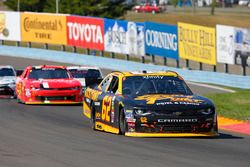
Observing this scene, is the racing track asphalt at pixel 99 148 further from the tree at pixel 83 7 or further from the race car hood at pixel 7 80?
the tree at pixel 83 7

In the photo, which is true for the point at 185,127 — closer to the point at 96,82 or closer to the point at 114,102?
the point at 114,102

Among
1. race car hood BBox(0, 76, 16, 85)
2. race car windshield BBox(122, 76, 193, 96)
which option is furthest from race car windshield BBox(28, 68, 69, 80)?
race car windshield BBox(122, 76, 193, 96)

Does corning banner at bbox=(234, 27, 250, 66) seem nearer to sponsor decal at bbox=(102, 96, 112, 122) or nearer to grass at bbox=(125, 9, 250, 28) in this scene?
sponsor decal at bbox=(102, 96, 112, 122)

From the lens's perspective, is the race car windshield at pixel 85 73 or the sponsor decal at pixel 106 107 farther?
the race car windshield at pixel 85 73

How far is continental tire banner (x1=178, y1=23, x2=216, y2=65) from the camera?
3659 centimetres

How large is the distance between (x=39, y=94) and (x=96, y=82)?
562 centimetres

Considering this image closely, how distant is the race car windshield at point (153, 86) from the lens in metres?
18.3

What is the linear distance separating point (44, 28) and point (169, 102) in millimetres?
34350

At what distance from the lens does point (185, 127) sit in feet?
56.4

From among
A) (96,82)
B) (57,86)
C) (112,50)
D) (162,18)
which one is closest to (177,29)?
(112,50)

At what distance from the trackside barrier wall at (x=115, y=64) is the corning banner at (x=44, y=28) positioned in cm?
66

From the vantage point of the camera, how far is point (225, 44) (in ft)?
116

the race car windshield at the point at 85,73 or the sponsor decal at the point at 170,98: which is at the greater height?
the sponsor decal at the point at 170,98

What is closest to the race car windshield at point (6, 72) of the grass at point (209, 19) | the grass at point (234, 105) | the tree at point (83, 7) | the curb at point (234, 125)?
the grass at point (234, 105)
